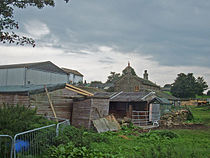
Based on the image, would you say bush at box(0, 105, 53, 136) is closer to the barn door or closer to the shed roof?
the shed roof

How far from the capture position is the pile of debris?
19.8 metres

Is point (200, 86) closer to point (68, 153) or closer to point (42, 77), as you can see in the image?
point (42, 77)

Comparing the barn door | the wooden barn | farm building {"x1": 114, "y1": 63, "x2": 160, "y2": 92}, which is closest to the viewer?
the wooden barn

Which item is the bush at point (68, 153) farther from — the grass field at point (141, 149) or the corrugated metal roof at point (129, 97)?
the corrugated metal roof at point (129, 97)

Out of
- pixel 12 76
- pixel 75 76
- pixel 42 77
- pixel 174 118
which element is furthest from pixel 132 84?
pixel 12 76

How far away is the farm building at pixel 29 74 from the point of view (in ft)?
78.5

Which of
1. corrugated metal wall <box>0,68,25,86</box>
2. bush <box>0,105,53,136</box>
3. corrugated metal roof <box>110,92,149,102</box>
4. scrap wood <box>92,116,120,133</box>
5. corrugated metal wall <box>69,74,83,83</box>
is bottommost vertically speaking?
scrap wood <box>92,116,120,133</box>

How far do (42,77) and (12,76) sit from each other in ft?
11.7

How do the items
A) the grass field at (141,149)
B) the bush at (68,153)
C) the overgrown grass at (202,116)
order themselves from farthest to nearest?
the overgrown grass at (202,116) < the bush at (68,153) < the grass field at (141,149)

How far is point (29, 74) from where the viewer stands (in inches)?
950

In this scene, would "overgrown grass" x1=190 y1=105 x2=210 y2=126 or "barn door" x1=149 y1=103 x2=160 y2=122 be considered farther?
"overgrown grass" x1=190 y1=105 x2=210 y2=126

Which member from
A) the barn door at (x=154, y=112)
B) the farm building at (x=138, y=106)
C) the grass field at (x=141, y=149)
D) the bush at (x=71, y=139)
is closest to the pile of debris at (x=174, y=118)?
the barn door at (x=154, y=112)

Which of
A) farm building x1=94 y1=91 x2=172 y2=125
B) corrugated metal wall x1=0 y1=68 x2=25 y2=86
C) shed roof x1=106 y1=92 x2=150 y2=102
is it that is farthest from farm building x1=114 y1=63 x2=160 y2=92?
corrugated metal wall x1=0 y1=68 x2=25 y2=86

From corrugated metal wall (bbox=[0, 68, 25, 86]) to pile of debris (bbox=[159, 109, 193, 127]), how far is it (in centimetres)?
1648
